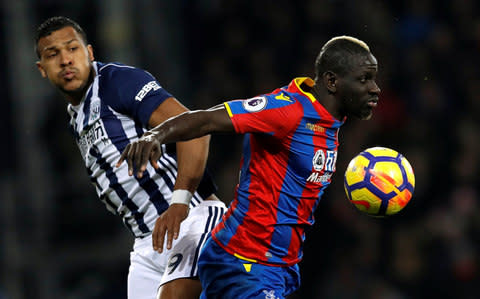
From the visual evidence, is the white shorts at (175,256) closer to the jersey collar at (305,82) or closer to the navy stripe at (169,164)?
the navy stripe at (169,164)

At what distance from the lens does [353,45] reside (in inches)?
150

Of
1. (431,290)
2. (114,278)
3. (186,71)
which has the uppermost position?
(186,71)

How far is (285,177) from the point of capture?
3.78 meters

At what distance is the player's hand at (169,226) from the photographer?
3.77m

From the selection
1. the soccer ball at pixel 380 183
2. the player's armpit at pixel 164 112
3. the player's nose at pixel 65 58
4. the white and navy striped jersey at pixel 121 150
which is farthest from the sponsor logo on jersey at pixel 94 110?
the soccer ball at pixel 380 183

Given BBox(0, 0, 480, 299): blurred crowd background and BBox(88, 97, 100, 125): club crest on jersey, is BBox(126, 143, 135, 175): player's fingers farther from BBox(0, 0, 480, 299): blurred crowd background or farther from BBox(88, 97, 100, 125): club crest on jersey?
BBox(0, 0, 480, 299): blurred crowd background

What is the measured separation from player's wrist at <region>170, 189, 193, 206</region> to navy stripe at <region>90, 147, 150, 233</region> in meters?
0.49

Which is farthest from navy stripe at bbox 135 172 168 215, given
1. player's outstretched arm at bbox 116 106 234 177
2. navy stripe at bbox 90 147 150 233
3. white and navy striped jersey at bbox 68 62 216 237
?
player's outstretched arm at bbox 116 106 234 177

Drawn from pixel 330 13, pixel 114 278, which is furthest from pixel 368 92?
pixel 114 278

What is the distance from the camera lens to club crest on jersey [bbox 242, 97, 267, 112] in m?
3.56

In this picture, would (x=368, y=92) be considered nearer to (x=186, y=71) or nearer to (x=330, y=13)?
(x=330, y=13)

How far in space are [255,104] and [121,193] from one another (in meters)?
1.14

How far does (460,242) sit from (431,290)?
528mm

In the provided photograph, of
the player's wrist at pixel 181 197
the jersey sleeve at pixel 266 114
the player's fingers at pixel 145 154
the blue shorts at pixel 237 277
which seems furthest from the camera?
the player's wrist at pixel 181 197
